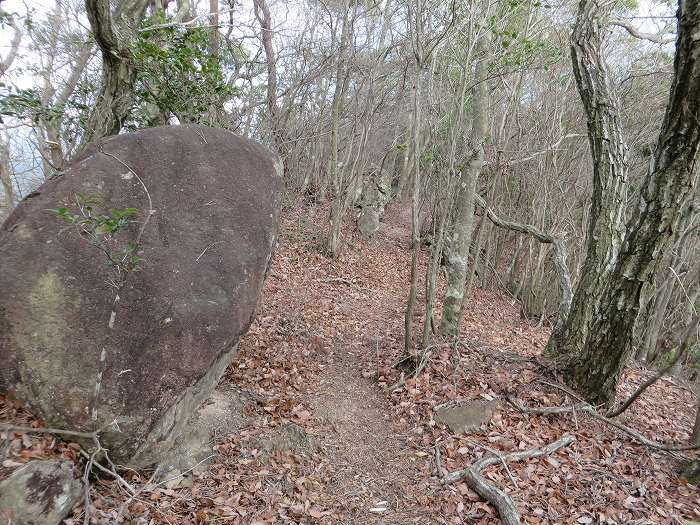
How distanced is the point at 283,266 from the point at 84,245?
641 cm

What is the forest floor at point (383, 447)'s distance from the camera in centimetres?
344

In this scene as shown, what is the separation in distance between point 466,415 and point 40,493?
13.2ft

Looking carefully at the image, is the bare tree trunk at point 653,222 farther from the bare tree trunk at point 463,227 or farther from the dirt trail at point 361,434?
the dirt trail at point 361,434

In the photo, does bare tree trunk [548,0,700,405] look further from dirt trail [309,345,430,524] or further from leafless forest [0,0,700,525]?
dirt trail [309,345,430,524]

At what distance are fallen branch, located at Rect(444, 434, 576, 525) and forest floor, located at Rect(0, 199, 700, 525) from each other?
0.07 m

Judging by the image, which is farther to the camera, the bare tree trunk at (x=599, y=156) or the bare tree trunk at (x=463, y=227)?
the bare tree trunk at (x=463, y=227)

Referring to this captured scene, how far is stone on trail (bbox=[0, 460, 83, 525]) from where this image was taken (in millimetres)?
2566

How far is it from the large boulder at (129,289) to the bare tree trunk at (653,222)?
3958 millimetres

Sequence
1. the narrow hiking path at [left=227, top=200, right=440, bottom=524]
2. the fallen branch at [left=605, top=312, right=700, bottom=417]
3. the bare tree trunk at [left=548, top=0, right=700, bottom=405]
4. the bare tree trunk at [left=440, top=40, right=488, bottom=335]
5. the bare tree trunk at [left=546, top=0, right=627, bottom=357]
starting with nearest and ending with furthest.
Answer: the bare tree trunk at [left=548, top=0, right=700, bottom=405] < the narrow hiking path at [left=227, top=200, right=440, bottom=524] < the fallen branch at [left=605, top=312, right=700, bottom=417] < the bare tree trunk at [left=546, top=0, right=627, bottom=357] < the bare tree trunk at [left=440, top=40, right=488, bottom=335]

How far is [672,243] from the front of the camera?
3875 millimetres

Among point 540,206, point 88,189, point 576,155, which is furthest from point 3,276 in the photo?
point 576,155

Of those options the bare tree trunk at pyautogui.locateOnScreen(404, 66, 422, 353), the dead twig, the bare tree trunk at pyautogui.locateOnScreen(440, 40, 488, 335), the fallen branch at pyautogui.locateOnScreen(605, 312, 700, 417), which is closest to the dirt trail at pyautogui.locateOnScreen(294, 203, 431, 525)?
the bare tree trunk at pyautogui.locateOnScreen(404, 66, 422, 353)

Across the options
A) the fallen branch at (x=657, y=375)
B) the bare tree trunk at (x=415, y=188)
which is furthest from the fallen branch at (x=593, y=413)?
the bare tree trunk at (x=415, y=188)

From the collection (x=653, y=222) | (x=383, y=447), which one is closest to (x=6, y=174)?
(x=383, y=447)
